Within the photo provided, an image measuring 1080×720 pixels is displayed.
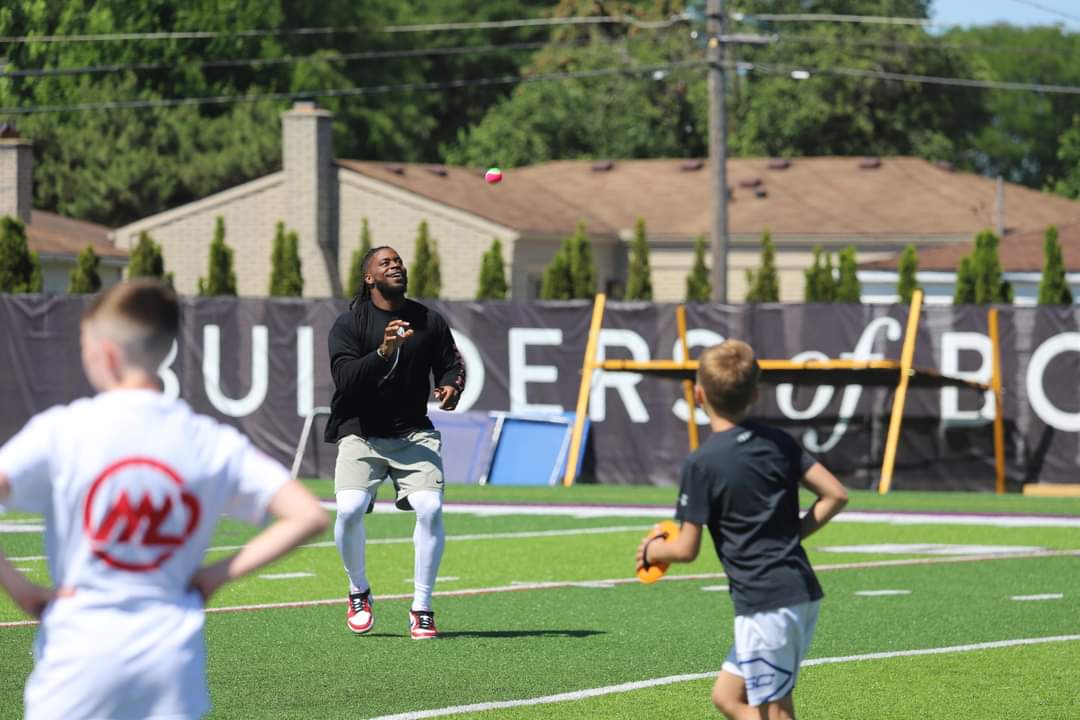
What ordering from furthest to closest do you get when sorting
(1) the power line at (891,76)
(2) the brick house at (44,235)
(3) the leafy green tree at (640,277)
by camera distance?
(1) the power line at (891,76) → (2) the brick house at (44,235) → (3) the leafy green tree at (640,277)

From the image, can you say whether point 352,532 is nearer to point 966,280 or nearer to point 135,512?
point 135,512

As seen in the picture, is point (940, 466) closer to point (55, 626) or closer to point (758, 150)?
point (55, 626)

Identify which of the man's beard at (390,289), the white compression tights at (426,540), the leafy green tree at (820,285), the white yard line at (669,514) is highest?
the man's beard at (390,289)

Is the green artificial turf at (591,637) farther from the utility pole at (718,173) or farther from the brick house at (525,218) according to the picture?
the brick house at (525,218)

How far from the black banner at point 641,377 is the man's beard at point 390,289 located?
14.0 metres

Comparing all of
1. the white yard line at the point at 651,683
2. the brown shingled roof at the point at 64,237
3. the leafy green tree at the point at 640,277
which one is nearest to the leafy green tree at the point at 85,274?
the leafy green tree at the point at 640,277

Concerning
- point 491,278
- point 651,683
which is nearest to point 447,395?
point 651,683

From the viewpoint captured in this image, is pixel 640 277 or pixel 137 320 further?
pixel 640 277

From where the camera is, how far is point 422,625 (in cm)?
1036

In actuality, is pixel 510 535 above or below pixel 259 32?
below

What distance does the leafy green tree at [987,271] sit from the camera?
29906 mm

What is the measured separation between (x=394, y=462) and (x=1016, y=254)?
32.3m

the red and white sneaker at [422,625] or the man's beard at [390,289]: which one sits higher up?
the man's beard at [390,289]

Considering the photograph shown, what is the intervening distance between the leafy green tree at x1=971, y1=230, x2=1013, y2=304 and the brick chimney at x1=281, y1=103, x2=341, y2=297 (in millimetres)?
18595
